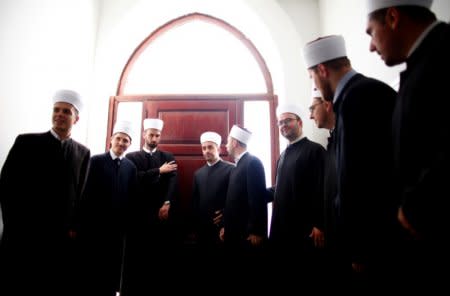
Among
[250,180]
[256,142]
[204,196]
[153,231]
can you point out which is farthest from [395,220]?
[256,142]

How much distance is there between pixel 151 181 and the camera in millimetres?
2543

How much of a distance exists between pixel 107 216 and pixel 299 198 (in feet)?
4.57

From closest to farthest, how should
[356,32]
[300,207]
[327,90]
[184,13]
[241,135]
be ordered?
[327,90] < [300,207] < [356,32] < [241,135] < [184,13]

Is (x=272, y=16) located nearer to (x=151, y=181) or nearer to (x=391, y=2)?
(x=151, y=181)

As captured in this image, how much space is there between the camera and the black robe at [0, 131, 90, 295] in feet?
5.03

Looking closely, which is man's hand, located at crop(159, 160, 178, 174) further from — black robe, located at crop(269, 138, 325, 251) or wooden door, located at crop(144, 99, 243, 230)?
black robe, located at crop(269, 138, 325, 251)

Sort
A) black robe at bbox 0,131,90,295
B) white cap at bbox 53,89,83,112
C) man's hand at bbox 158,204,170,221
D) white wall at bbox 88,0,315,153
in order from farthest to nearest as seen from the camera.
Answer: white wall at bbox 88,0,315,153, man's hand at bbox 158,204,170,221, white cap at bbox 53,89,83,112, black robe at bbox 0,131,90,295

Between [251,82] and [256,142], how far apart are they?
26.6 inches

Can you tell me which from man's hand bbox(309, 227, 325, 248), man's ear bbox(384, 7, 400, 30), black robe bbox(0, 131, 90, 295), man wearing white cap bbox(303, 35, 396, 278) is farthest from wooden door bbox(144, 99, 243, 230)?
man's ear bbox(384, 7, 400, 30)

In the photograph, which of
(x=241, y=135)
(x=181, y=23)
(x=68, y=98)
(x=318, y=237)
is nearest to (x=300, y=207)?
(x=318, y=237)

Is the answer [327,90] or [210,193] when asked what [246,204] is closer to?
[210,193]

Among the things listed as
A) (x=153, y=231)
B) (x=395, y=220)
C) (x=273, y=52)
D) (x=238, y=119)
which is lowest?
(x=153, y=231)

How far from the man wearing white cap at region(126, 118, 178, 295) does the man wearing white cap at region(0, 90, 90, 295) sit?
0.57 meters

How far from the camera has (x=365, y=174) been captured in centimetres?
92
